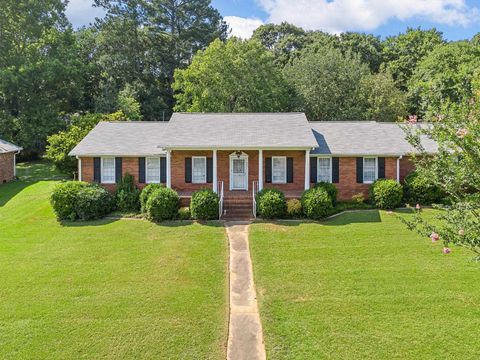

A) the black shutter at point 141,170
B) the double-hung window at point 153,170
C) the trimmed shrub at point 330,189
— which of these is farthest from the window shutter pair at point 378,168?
the black shutter at point 141,170

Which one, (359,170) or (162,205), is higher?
(359,170)

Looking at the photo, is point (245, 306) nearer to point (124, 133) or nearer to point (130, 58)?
point (124, 133)

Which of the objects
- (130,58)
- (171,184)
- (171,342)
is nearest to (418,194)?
(171,184)

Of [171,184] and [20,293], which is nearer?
[20,293]

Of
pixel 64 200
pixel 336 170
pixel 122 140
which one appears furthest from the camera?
pixel 122 140

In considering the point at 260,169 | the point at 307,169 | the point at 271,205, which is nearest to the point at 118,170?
the point at 260,169

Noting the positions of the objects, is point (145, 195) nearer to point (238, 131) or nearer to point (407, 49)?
point (238, 131)
